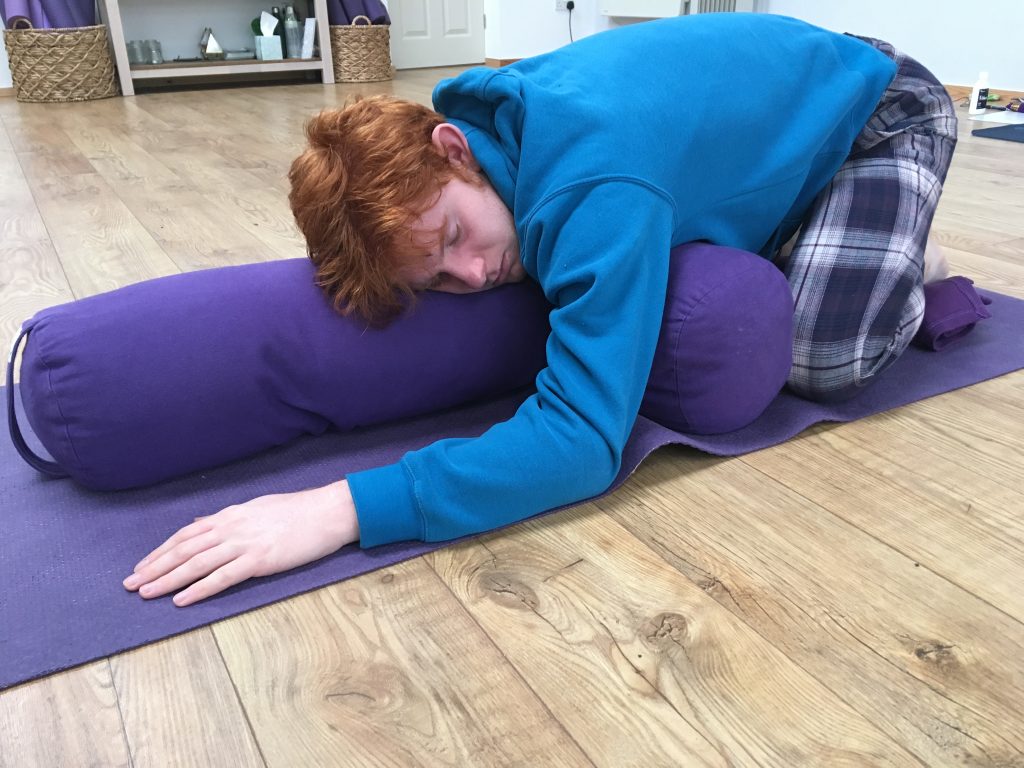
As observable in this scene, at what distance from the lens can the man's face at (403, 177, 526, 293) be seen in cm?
90

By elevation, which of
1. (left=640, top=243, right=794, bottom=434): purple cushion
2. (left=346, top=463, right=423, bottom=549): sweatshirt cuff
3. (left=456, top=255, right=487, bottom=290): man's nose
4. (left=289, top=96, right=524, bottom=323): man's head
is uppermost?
(left=289, top=96, right=524, bottom=323): man's head

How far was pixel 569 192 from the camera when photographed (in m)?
0.85

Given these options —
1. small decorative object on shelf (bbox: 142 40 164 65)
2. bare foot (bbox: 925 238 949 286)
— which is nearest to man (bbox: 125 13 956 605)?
bare foot (bbox: 925 238 949 286)

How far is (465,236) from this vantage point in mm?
933

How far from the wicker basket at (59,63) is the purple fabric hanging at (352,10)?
42.0 inches

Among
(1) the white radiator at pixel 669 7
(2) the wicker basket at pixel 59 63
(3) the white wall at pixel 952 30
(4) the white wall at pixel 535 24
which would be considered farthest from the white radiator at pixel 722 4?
(2) the wicker basket at pixel 59 63

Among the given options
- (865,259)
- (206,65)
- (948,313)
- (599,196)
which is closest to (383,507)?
(599,196)

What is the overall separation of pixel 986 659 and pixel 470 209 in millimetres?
621

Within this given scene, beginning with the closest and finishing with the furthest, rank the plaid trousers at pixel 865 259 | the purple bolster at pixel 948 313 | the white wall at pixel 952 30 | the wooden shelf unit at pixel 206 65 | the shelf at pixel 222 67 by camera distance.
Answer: the plaid trousers at pixel 865 259 < the purple bolster at pixel 948 313 < the white wall at pixel 952 30 < the wooden shelf unit at pixel 206 65 < the shelf at pixel 222 67

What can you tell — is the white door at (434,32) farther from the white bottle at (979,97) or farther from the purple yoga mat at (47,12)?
the white bottle at (979,97)

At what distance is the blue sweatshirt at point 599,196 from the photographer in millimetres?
829

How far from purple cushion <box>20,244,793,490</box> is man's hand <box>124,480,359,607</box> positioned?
5.9 inches

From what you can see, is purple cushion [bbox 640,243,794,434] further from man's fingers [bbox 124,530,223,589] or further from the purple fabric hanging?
the purple fabric hanging

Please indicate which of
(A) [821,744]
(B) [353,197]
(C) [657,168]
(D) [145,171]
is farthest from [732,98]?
(D) [145,171]
